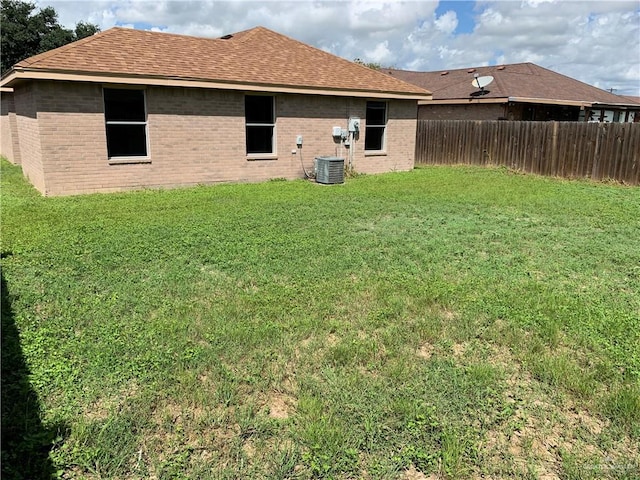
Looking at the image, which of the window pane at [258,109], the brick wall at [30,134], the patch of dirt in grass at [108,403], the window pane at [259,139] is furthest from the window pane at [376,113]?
the patch of dirt in grass at [108,403]

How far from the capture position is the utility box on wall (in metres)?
13.3

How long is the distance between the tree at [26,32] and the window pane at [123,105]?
34.4m

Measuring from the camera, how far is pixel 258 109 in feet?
44.1

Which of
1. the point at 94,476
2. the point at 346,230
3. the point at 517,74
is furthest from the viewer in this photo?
the point at 517,74

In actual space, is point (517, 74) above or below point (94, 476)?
above

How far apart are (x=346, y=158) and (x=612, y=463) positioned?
13192mm

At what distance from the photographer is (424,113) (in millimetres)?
23297

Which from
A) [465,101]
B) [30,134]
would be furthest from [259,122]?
[465,101]

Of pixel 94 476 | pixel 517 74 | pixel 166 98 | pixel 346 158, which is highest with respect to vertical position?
pixel 517 74

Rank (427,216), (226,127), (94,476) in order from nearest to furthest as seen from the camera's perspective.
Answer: (94,476) → (427,216) → (226,127)

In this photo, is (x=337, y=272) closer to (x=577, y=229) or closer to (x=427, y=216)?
(x=427, y=216)

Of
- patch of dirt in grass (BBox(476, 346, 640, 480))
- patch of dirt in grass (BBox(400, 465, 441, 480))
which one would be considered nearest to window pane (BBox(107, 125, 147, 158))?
patch of dirt in grass (BBox(476, 346, 640, 480))

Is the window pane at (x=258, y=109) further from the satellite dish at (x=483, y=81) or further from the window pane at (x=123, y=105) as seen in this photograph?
the satellite dish at (x=483, y=81)

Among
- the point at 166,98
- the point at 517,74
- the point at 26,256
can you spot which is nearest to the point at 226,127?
the point at 166,98
